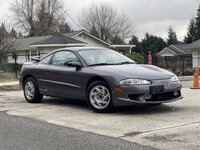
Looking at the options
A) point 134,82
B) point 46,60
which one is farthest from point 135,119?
point 46,60

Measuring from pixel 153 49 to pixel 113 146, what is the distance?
56.9 m

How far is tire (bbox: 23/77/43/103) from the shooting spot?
10180mm

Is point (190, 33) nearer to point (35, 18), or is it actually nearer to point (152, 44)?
point (152, 44)

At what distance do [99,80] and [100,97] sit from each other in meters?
0.36

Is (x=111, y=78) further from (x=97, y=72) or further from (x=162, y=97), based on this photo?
(x=162, y=97)

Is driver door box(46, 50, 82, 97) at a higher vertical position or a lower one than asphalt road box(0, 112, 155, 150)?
higher

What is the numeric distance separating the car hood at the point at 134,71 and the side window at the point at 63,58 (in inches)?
35.7

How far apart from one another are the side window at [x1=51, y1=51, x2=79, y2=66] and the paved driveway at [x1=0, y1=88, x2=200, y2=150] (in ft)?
3.45

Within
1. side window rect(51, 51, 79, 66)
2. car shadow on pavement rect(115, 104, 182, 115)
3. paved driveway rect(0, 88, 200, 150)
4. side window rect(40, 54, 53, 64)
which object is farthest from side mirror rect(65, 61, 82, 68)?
car shadow on pavement rect(115, 104, 182, 115)

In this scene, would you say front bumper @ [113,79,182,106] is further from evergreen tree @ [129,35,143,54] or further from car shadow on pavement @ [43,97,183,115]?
evergreen tree @ [129,35,143,54]

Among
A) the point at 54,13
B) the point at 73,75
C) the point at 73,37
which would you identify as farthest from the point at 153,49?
the point at 73,75

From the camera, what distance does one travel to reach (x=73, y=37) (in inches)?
1523

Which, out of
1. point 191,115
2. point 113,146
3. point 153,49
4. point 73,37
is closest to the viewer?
point 113,146

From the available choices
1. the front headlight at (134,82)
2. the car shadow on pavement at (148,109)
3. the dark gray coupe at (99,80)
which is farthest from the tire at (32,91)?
the front headlight at (134,82)
